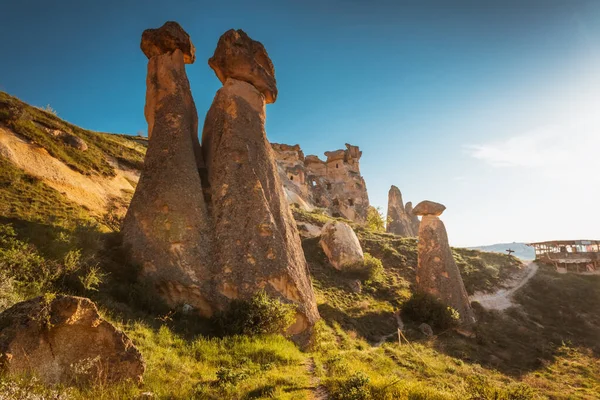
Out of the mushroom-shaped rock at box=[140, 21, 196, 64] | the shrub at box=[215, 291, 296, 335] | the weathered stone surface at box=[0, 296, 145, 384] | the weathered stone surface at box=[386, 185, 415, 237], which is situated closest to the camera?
the weathered stone surface at box=[0, 296, 145, 384]

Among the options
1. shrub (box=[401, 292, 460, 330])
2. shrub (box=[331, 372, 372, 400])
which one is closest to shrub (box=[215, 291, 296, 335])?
shrub (box=[331, 372, 372, 400])

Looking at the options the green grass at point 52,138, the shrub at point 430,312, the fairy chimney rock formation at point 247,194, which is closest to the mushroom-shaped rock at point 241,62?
the fairy chimney rock formation at point 247,194

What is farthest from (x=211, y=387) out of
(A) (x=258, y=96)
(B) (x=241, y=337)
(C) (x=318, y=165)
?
(C) (x=318, y=165)

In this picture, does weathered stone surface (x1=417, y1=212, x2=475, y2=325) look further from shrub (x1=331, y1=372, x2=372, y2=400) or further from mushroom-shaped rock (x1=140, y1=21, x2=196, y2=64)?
mushroom-shaped rock (x1=140, y1=21, x2=196, y2=64)

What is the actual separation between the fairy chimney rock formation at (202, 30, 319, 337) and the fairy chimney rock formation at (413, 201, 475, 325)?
9715 millimetres

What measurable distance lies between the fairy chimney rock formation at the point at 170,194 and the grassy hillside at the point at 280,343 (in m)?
0.72

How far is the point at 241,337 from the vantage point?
8.09 m

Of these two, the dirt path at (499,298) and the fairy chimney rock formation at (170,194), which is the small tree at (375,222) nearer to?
the dirt path at (499,298)

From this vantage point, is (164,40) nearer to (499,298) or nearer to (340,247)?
(340,247)

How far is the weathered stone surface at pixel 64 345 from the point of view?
433cm

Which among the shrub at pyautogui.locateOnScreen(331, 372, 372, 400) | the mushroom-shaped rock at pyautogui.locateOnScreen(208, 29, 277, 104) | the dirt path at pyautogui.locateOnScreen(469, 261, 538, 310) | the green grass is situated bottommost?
the dirt path at pyautogui.locateOnScreen(469, 261, 538, 310)

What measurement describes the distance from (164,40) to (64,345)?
1335 cm

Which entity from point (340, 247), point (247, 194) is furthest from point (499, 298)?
point (247, 194)

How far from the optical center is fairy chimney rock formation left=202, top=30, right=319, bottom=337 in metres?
9.95
